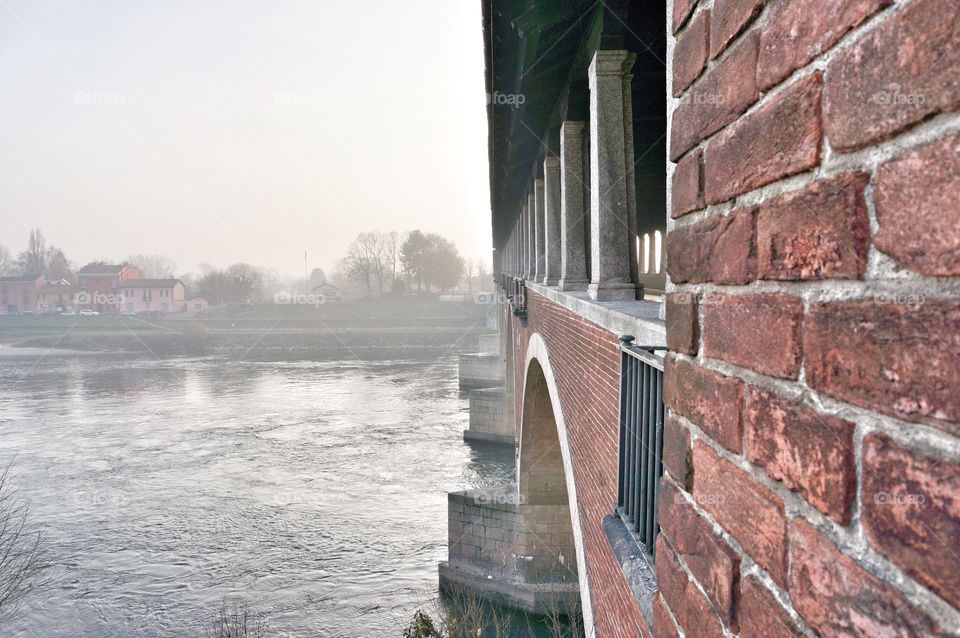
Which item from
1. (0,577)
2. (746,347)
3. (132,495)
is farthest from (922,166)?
(132,495)

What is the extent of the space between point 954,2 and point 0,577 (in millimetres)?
19295

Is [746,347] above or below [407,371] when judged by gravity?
above

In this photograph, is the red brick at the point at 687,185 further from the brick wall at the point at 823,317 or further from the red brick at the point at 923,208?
the red brick at the point at 923,208

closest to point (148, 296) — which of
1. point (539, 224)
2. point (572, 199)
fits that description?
point (539, 224)

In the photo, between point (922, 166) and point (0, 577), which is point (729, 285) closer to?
point (922, 166)

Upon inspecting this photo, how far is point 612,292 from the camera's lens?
5.45 metres

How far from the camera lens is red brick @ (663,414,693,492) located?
134 cm

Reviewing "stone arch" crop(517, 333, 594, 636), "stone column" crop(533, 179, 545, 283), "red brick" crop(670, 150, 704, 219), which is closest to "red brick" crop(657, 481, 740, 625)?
"red brick" crop(670, 150, 704, 219)

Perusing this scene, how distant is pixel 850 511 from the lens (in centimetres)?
79

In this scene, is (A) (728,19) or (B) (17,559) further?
(B) (17,559)

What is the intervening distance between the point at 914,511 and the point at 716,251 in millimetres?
584

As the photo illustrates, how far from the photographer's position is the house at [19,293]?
9856 cm

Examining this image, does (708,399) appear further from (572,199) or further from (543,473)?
(543,473)

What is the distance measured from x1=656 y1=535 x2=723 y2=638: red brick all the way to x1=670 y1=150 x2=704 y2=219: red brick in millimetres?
727
